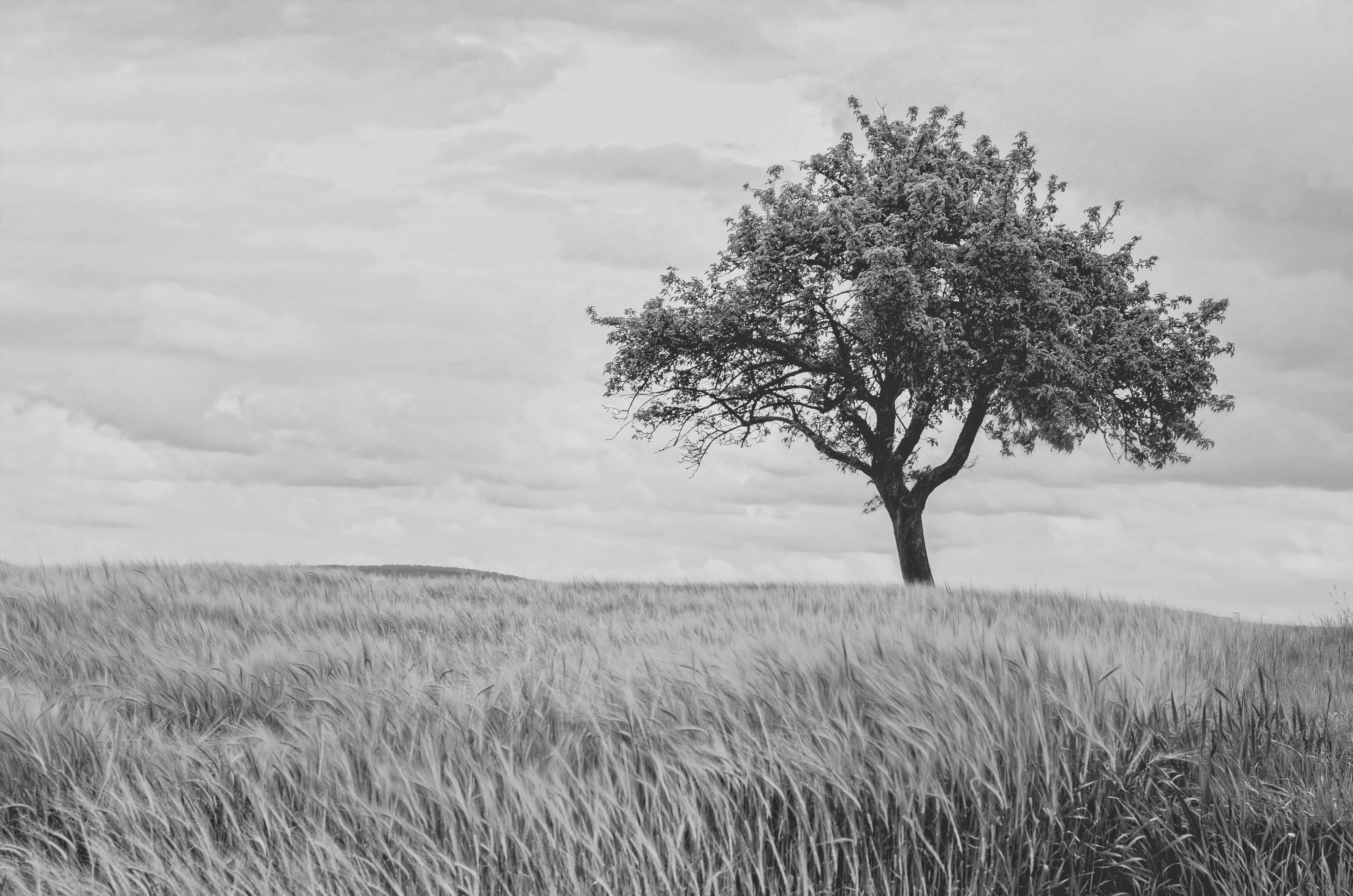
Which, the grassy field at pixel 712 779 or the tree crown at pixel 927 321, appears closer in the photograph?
the grassy field at pixel 712 779

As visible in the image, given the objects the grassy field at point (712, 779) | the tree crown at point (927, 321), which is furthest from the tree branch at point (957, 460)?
the grassy field at point (712, 779)

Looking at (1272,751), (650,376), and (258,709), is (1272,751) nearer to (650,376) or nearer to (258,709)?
(258,709)

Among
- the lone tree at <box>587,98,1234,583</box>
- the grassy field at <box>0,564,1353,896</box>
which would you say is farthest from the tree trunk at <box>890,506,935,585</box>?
the grassy field at <box>0,564,1353,896</box>

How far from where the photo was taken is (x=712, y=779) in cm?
319

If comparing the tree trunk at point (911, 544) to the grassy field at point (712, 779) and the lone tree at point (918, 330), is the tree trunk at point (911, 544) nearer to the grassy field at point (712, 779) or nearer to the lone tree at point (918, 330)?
the lone tree at point (918, 330)

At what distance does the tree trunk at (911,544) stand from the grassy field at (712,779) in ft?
54.0

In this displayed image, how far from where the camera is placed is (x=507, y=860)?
112 inches

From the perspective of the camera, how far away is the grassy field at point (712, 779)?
9.60 ft

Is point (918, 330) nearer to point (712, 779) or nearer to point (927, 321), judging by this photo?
point (927, 321)

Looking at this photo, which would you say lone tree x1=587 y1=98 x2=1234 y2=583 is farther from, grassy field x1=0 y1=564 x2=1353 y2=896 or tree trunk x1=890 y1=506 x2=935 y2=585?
grassy field x1=0 y1=564 x2=1353 y2=896

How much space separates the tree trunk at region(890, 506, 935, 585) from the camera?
21375 millimetres

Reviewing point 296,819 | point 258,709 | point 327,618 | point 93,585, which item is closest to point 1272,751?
point 296,819

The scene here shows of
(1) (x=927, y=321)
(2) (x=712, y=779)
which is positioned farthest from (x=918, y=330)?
(2) (x=712, y=779)

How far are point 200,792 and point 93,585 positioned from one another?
8.37 meters
